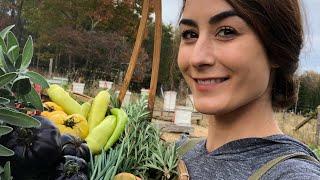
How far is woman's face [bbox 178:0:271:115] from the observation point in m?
0.99

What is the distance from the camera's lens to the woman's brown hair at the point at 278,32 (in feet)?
3.33

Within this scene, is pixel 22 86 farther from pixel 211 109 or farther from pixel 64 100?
pixel 64 100

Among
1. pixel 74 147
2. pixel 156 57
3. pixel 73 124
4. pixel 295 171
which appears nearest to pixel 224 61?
pixel 295 171

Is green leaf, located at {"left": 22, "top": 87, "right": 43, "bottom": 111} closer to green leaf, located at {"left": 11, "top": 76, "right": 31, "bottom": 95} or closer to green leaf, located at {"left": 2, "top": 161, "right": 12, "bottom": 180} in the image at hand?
green leaf, located at {"left": 11, "top": 76, "right": 31, "bottom": 95}

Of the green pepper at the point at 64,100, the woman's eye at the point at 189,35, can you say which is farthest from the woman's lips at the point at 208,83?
the green pepper at the point at 64,100

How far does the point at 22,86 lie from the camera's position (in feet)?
3.03

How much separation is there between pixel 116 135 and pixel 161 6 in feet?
1.36

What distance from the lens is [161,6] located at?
144 centimetres

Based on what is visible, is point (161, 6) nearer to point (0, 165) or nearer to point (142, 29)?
point (142, 29)

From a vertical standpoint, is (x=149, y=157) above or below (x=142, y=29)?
below

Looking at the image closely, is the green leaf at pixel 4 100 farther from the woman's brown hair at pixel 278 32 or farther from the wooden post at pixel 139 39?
the wooden post at pixel 139 39

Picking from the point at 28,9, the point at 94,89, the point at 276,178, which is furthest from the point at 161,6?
the point at 28,9

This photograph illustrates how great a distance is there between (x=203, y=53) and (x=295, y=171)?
0.31m

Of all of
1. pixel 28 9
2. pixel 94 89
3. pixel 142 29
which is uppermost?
pixel 28 9
